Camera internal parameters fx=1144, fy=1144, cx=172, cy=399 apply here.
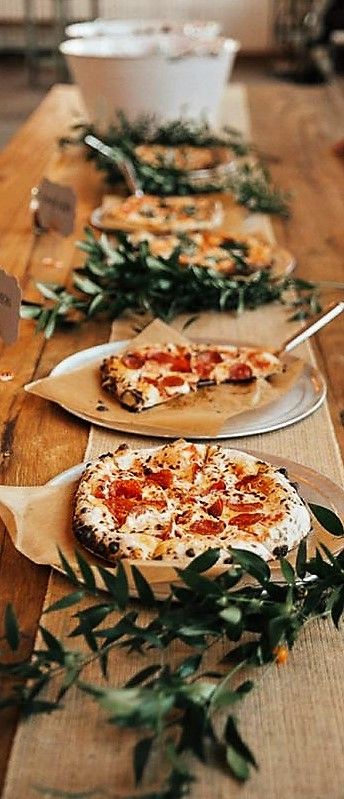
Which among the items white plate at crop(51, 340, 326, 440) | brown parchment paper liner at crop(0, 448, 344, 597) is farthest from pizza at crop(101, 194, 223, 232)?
brown parchment paper liner at crop(0, 448, 344, 597)

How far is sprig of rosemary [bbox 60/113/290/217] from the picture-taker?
269 centimetres

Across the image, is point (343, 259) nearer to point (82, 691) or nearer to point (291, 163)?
point (291, 163)

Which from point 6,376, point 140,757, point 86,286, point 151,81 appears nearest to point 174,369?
point 6,376

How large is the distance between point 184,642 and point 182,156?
2.14m

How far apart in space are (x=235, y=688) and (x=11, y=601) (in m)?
0.25

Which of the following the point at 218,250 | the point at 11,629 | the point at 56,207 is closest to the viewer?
the point at 11,629

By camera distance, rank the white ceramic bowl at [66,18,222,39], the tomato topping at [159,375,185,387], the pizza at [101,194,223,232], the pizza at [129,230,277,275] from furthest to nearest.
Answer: the white ceramic bowl at [66,18,222,39]
the pizza at [101,194,223,232]
the pizza at [129,230,277,275]
the tomato topping at [159,375,185,387]

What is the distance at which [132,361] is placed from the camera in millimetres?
1616

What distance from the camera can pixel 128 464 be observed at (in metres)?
1.27

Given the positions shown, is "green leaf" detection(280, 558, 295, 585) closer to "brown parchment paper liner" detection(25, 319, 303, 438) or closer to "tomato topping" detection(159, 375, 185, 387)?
"brown parchment paper liner" detection(25, 319, 303, 438)

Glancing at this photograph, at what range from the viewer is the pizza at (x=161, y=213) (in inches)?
94.5

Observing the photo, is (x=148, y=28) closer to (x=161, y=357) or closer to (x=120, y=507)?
(x=161, y=357)

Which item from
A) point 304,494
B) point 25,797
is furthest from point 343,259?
point 25,797

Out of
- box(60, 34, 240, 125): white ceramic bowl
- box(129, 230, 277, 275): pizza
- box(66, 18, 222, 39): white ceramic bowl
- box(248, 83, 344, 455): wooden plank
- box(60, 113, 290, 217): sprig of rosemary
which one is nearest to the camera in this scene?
box(248, 83, 344, 455): wooden plank
